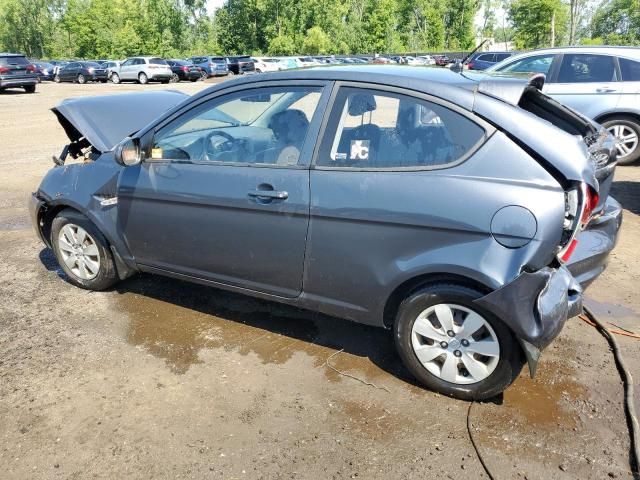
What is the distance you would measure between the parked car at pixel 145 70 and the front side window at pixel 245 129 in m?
34.9

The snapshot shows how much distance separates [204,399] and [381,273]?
4.07 ft

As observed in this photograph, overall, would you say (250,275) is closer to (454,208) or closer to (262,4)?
(454,208)

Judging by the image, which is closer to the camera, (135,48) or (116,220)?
(116,220)

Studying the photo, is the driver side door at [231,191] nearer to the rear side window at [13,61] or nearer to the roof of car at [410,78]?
the roof of car at [410,78]

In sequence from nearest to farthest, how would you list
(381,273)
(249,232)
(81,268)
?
(381,273) → (249,232) → (81,268)

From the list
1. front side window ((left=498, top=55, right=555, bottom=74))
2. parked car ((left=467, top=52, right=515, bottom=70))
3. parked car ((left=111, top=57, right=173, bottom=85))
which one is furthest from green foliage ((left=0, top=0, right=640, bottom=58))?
front side window ((left=498, top=55, right=555, bottom=74))

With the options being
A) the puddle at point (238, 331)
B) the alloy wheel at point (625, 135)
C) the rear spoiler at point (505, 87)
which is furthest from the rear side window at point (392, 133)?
the alloy wheel at point (625, 135)

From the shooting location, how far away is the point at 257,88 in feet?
11.3

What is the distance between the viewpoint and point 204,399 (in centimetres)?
311

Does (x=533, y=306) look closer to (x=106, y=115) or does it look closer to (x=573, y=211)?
(x=573, y=211)

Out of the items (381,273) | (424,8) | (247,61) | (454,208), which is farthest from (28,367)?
(424,8)

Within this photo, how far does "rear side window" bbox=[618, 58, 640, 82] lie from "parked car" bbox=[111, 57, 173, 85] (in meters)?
32.5

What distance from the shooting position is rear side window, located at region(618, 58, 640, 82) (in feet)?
26.7

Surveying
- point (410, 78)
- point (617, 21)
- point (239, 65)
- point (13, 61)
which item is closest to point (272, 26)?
point (239, 65)
